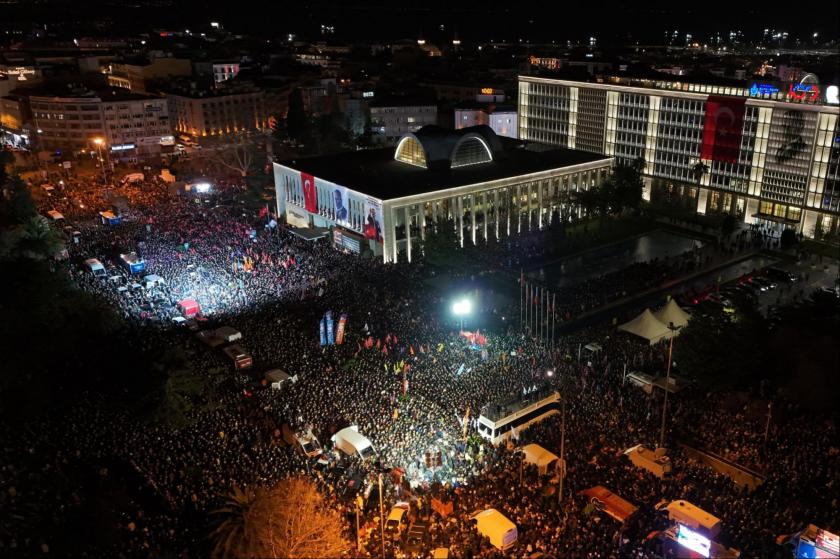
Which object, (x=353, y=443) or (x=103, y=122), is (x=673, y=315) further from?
(x=103, y=122)

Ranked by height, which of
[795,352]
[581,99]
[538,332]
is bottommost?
[538,332]

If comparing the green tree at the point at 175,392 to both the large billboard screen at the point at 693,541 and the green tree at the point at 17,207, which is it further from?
the green tree at the point at 17,207

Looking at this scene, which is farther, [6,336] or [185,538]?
[6,336]

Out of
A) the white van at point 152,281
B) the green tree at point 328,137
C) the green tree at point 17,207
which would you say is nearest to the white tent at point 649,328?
the white van at point 152,281

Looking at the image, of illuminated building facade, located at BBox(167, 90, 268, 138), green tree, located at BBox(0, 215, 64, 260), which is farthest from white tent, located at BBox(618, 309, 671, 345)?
illuminated building facade, located at BBox(167, 90, 268, 138)

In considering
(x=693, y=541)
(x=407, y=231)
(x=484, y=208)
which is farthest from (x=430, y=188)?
(x=693, y=541)

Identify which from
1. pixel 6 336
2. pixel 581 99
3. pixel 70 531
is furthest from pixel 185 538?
pixel 581 99

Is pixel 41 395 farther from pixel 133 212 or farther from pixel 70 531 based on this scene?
pixel 133 212
